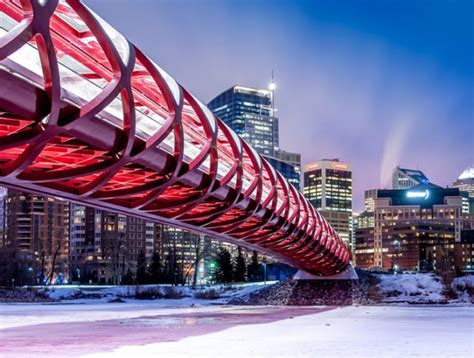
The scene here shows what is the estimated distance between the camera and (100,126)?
16453mm

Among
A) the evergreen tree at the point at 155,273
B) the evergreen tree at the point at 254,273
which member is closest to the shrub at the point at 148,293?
the evergreen tree at the point at 155,273

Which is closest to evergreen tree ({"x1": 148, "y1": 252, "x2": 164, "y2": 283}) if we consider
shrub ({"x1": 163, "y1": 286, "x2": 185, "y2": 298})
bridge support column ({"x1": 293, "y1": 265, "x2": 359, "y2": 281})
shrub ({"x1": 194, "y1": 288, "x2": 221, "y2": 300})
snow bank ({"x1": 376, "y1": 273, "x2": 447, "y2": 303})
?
shrub ({"x1": 163, "y1": 286, "x2": 185, "y2": 298})

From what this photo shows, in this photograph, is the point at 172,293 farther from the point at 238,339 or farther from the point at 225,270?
the point at 238,339

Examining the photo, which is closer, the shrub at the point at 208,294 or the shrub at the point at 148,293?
the shrub at the point at 208,294

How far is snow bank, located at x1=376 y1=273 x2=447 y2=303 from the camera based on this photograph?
218ft

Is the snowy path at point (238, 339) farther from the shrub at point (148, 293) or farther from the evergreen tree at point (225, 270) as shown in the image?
the evergreen tree at point (225, 270)

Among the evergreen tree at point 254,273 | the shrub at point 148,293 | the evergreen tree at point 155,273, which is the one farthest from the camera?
the evergreen tree at point 254,273

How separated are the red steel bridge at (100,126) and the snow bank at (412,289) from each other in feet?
128

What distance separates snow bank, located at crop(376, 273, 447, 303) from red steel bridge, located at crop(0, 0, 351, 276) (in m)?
38.9

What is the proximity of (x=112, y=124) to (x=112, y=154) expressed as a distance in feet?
4.62

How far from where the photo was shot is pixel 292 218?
3959cm

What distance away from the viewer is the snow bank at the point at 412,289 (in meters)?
66.6

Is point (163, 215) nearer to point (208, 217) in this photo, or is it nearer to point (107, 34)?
point (208, 217)

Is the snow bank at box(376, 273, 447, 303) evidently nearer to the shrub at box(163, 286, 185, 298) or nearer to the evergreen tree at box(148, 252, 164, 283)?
the shrub at box(163, 286, 185, 298)
